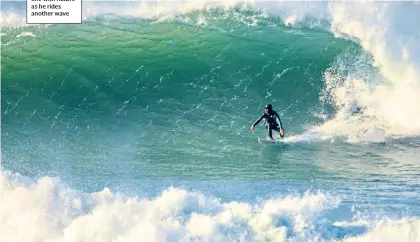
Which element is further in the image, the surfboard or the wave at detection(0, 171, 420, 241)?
the surfboard

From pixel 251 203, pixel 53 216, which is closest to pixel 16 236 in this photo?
pixel 53 216

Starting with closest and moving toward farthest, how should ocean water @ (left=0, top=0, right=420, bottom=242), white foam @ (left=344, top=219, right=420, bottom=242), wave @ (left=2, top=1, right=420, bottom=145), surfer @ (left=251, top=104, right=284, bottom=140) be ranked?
white foam @ (left=344, top=219, right=420, bottom=242) → ocean water @ (left=0, top=0, right=420, bottom=242) → surfer @ (left=251, top=104, right=284, bottom=140) → wave @ (left=2, top=1, right=420, bottom=145)

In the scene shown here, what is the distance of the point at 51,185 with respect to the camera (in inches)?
425

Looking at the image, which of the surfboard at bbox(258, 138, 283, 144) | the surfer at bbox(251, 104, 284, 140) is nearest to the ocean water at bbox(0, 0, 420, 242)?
the surfboard at bbox(258, 138, 283, 144)

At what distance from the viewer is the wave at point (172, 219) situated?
9523mm

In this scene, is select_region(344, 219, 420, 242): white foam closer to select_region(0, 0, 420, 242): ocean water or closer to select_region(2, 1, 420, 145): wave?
select_region(0, 0, 420, 242): ocean water

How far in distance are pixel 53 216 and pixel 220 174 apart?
307 cm
